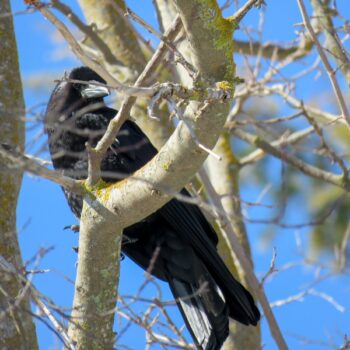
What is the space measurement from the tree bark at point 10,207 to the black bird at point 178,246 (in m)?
0.22

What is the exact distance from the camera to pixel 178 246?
4.29 metres

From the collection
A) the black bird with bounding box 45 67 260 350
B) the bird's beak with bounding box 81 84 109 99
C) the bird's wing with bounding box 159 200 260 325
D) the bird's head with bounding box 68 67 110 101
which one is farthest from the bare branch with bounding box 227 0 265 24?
the bird's beak with bounding box 81 84 109 99

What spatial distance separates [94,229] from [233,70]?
0.82m

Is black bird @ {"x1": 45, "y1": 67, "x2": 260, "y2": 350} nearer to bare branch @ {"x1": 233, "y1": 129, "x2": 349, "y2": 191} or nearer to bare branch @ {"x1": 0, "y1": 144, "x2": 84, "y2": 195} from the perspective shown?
bare branch @ {"x1": 233, "y1": 129, "x2": 349, "y2": 191}

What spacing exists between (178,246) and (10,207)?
0.91 m

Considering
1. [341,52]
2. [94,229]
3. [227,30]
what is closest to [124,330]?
[94,229]

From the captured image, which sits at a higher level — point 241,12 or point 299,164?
point 299,164

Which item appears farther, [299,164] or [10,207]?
[299,164]

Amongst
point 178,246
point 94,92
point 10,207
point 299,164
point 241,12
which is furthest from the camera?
point 299,164

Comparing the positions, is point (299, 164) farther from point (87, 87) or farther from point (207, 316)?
point (87, 87)

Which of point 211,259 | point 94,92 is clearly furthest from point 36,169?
point 94,92

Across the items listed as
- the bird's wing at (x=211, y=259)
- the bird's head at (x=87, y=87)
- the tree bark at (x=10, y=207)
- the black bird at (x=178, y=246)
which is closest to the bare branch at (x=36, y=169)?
the tree bark at (x=10, y=207)

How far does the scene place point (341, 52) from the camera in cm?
409

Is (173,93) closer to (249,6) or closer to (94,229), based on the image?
(249,6)
